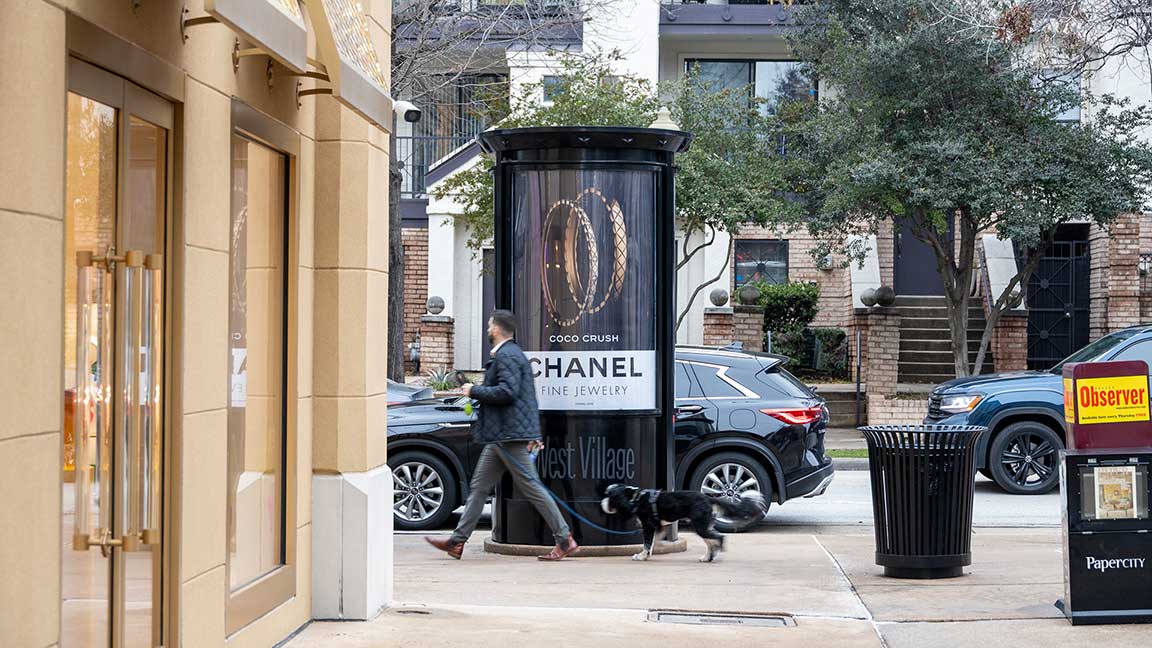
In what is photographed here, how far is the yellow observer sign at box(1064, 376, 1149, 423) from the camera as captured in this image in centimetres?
796

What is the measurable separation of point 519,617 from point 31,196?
4.45 metres

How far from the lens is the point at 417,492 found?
1280cm

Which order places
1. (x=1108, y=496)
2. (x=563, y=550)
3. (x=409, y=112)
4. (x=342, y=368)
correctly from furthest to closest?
(x=563, y=550) → (x=409, y=112) → (x=1108, y=496) → (x=342, y=368)

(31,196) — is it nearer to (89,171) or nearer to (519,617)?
(89,171)

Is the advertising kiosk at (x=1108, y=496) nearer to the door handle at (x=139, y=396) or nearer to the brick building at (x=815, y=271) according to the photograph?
the door handle at (x=139, y=396)

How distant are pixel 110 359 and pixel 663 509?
5.93 m

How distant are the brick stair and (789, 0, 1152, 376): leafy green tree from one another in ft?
8.73

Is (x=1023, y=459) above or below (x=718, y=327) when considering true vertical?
below

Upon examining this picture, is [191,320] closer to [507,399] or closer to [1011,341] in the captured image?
[507,399]

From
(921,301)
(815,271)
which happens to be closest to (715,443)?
(815,271)

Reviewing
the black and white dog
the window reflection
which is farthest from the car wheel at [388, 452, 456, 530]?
the window reflection

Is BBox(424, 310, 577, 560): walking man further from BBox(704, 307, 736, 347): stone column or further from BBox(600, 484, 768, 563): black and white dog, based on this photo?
BBox(704, 307, 736, 347): stone column

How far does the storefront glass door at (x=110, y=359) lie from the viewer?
493 centimetres

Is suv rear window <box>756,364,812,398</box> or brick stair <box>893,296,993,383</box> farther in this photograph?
brick stair <box>893,296,993,383</box>
